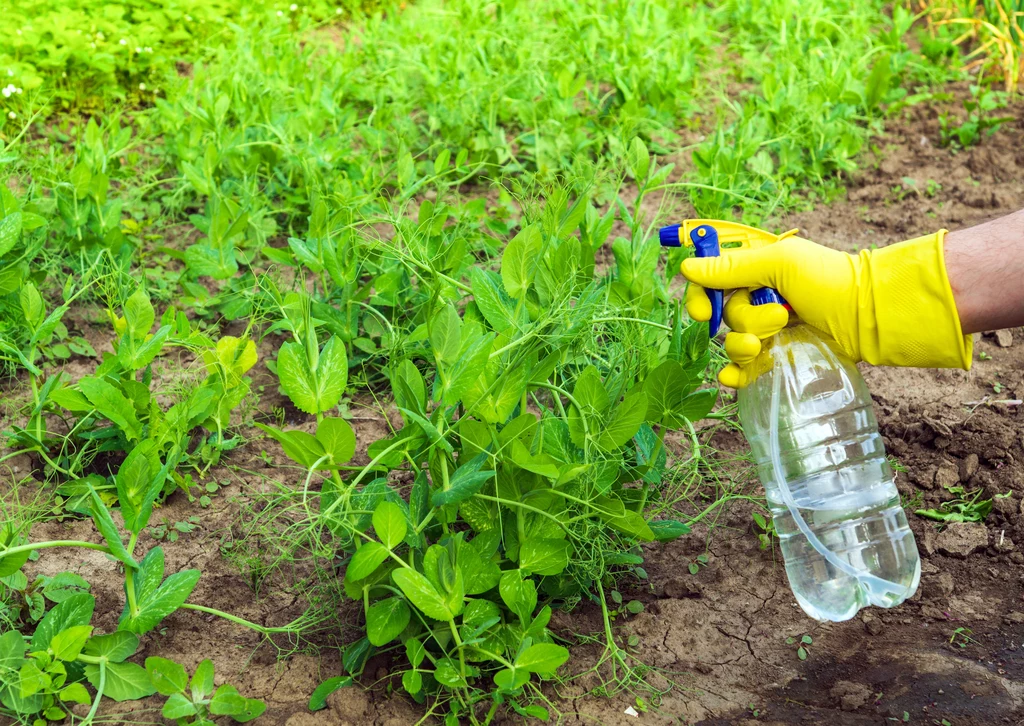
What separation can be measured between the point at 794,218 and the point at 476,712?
7.40ft

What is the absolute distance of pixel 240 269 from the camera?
2885 millimetres

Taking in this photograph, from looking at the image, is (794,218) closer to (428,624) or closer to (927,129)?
(927,129)

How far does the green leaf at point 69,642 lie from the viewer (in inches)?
61.2

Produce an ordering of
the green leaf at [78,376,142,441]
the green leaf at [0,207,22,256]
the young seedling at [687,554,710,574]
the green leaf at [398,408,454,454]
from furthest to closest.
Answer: the green leaf at [0,207,22,256] → the young seedling at [687,554,710,574] → the green leaf at [78,376,142,441] → the green leaf at [398,408,454,454]

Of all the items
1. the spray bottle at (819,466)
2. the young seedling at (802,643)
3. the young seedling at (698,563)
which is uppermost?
the spray bottle at (819,466)

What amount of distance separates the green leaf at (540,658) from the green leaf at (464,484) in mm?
272

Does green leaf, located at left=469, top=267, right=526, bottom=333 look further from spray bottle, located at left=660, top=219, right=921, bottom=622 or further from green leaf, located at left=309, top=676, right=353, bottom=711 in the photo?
green leaf, located at left=309, top=676, right=353, bottom=711

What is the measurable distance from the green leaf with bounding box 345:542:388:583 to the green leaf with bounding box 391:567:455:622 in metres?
0.04

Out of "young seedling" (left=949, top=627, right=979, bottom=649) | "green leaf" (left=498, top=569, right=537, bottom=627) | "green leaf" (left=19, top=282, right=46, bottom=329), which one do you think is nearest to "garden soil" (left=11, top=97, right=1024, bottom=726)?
"young seedling" (left=949, top=627, right=979, bottom=649)

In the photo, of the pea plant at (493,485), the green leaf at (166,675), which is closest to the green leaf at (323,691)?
the pea plant at (493,485)

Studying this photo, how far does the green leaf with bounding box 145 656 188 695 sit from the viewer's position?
5.14 ft

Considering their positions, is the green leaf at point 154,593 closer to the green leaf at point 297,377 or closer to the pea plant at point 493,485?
the pea plant at point 493,485

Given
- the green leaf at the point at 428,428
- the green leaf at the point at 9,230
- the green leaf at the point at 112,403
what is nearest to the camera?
the green leaf at the point at 428,428

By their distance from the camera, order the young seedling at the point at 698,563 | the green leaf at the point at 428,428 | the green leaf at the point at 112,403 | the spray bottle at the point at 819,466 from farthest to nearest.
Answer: the young seedling at the point at 698,563, the green leaf at the point at 112,403, the spray bottle at the point at 819,466, the green leaf at the point at 428,428
